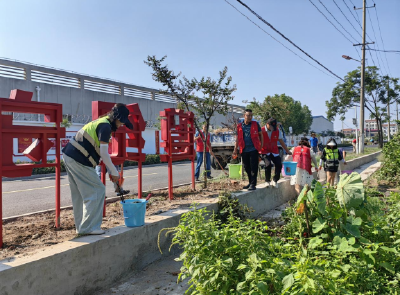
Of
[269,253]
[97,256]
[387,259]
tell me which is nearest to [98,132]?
[97,256]

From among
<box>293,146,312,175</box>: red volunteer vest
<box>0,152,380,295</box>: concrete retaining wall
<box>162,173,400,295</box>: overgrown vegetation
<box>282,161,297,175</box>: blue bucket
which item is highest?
<box>293,146,312,175</box>: red volunteer vest

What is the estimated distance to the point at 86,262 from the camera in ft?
9.99

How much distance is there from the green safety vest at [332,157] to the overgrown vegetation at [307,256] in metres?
5.12

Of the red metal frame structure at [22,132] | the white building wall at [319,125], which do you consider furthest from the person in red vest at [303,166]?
the white building wall at [319,125]

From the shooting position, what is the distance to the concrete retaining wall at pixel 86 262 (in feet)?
8.43

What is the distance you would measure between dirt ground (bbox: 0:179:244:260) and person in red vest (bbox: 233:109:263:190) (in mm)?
900

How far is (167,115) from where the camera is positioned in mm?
6148

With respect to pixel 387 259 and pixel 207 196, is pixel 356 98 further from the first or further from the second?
pixel 387 259

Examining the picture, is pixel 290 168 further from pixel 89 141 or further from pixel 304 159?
pixel 89 141

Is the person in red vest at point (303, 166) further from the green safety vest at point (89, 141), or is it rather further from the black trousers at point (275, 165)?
the green safety vest at point (89, 141)

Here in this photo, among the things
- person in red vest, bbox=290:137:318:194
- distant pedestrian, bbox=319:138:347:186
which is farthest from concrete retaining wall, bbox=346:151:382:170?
person in red vest, bbox=290:137:318:194

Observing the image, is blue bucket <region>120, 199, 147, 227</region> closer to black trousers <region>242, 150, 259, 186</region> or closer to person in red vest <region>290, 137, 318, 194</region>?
black trousers <region>242, 150, 259, 186</region>

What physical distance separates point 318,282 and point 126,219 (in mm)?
2376

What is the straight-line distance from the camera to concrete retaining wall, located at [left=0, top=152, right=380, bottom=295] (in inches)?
101
